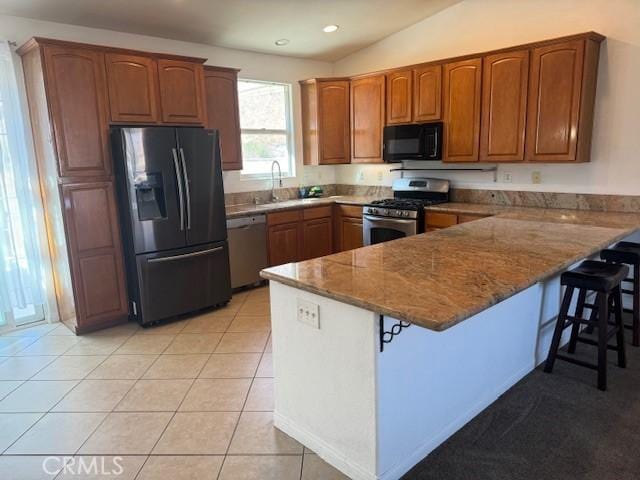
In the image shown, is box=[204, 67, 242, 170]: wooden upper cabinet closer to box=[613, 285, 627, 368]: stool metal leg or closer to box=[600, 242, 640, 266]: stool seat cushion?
box=[600, 242, 640, 266]: stool seat cushion

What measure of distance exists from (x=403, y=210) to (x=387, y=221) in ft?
0.74

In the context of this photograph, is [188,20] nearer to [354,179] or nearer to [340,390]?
[354,179]

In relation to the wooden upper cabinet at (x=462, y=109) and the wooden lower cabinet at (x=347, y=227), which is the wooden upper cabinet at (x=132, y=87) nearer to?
the wooden lower cabinet at (x=347, y=227)

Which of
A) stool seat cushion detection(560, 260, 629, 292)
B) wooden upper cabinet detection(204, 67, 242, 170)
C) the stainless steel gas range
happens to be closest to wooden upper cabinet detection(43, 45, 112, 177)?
wooden upper cabinet detection(204, 67, 242, 170)

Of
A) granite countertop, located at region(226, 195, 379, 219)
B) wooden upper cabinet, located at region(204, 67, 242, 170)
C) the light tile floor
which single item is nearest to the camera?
the light tile floor

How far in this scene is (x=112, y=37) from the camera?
3.86m

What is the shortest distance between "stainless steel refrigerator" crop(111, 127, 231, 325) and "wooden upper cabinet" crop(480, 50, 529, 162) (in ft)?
8.03

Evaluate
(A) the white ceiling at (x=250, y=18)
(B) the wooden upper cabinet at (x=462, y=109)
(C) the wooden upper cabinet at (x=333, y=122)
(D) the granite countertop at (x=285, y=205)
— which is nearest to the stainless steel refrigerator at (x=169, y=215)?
(D) the granite countertop at (x=285, y=205)

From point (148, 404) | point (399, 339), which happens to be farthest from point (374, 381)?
point (148, 404)

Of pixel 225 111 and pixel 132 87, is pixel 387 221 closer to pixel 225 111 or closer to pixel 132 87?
pixel 225 111

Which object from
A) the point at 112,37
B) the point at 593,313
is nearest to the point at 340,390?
the point at 593,313

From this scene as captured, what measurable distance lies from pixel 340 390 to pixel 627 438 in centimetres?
146

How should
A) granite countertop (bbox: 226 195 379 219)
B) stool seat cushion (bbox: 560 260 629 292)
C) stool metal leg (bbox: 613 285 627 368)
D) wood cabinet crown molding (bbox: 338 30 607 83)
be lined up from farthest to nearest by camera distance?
granite countertop (bbox: 226 195 379 219), wood cabinet crown molding (bbox: 338 30 607 83), stool metal leg (bbox: 613 285 627 368), stool seat cushion (bbox: 560 260 629 292)

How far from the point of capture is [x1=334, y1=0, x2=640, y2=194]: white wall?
11.4ft
